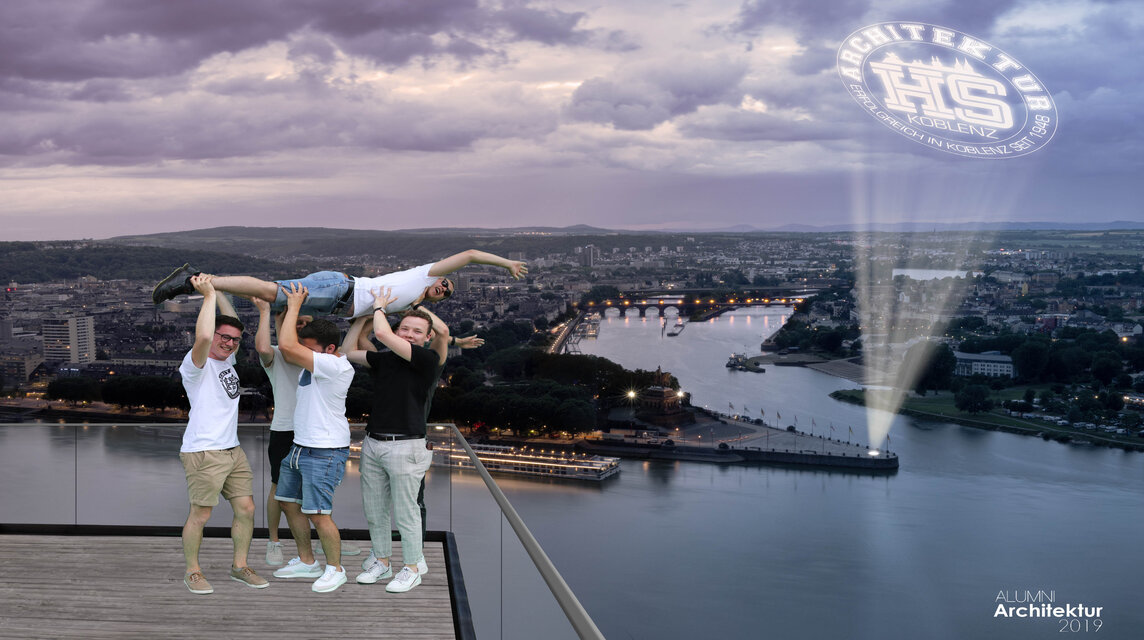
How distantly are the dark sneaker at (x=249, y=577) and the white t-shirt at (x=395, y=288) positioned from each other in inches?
30.9

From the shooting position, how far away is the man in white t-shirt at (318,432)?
2516 mm

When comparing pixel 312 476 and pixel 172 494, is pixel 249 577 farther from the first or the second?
pixel 172 494

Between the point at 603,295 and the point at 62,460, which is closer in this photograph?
the point at 62,460

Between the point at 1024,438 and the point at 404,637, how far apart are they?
129 ft

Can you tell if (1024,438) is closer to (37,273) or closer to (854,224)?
(854,224)

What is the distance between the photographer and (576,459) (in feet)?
103

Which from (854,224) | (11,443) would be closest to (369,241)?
(854,224)

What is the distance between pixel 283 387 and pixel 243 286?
33 centimetres

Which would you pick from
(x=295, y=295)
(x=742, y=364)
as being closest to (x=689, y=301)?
(x=742, y=364)

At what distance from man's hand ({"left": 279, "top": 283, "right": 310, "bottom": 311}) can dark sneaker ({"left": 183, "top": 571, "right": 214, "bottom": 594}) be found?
0.78 meters

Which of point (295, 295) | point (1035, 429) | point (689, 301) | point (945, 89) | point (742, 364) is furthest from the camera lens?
point (689, 301)

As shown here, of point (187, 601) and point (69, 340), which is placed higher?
point (187, 601)

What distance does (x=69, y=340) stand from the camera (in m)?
35.1

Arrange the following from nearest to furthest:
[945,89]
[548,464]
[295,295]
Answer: [295,295] < [548,464] < [945,89]
